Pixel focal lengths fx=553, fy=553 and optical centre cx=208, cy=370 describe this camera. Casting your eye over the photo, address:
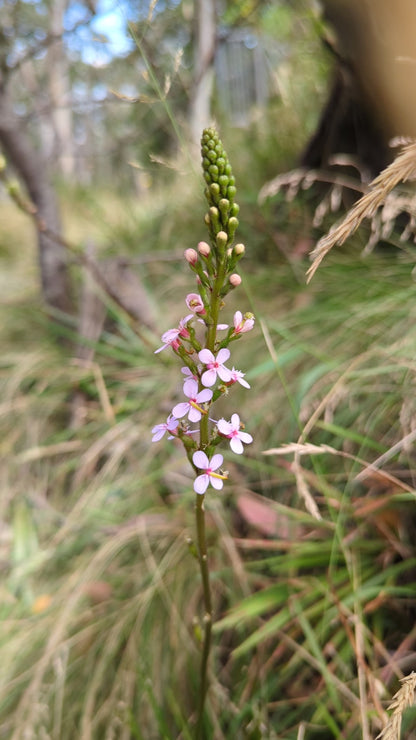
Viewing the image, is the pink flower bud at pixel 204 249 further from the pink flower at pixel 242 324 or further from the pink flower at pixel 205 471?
the pink flower at pixel 205 471

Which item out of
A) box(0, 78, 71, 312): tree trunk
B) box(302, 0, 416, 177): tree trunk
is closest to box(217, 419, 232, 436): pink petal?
box(302, 0, 416, 177): tree trunk

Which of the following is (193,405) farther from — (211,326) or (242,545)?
(242,545)

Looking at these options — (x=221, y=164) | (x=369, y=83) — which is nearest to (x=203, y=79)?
(x=369, y=83)

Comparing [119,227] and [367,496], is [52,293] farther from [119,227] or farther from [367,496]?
[367,496]

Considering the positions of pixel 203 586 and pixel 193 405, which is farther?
pixel 203 586

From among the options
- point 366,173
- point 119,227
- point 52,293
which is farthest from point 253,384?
point 119,227

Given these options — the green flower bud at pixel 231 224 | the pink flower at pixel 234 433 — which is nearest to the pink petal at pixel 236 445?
the pink flower at pixel 234 433
